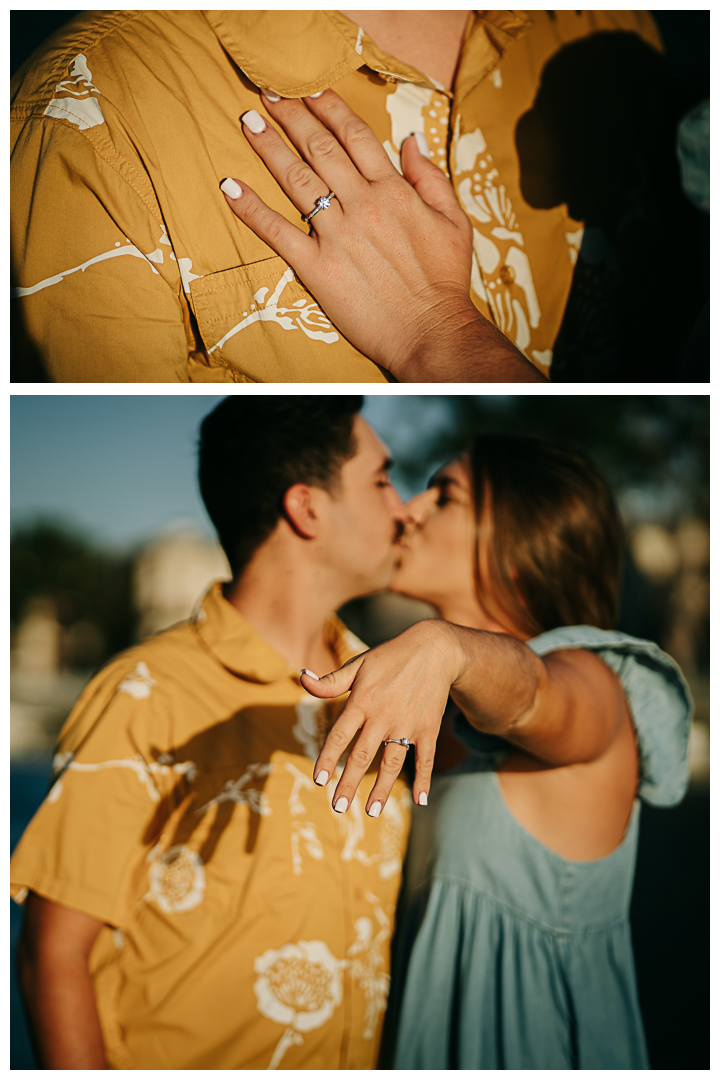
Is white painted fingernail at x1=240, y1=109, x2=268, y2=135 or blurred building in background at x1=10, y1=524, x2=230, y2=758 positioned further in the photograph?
blurred building in background at x1=10, y1=524, x2=230, y2=758

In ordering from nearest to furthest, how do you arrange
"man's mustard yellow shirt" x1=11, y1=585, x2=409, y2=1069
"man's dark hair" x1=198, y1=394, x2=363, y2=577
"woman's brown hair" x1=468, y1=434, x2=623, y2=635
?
"man's mustard yellow shirt" x1=11, y1=585, x2=409, y2=1069 → "man's dark hair" x1=198, y1=394, x2=363, y2=577 → "woman's brown hair" x1=468, y1=434, x2=623, y2=635

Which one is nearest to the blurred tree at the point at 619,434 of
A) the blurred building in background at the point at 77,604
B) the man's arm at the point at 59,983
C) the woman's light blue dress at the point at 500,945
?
the blurred building in background at the point at 77,604

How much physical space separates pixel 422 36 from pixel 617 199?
0.42 metres

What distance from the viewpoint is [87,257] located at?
0.86 metres

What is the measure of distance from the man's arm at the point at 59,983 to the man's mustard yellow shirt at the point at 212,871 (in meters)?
0.02

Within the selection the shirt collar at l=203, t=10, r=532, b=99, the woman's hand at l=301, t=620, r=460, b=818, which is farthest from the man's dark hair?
the woman's hand at l=301, t=620, r=460, b=818

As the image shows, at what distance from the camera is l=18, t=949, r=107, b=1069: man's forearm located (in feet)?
3.14

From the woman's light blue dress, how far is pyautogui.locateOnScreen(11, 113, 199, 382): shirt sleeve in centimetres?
76

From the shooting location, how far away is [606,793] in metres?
1.19

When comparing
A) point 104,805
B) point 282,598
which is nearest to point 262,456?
point 282,598

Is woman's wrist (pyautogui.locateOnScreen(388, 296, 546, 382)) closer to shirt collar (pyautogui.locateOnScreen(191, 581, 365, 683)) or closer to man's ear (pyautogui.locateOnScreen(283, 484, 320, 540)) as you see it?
man's ear (pyautogui.locateOnScreen(283, 484, 320, 540))

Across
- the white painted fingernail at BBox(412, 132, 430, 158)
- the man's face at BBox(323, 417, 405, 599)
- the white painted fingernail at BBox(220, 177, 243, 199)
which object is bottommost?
the man's face at BBox(323, 417, 405, 599)

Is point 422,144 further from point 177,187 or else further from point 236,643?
point 236,643
